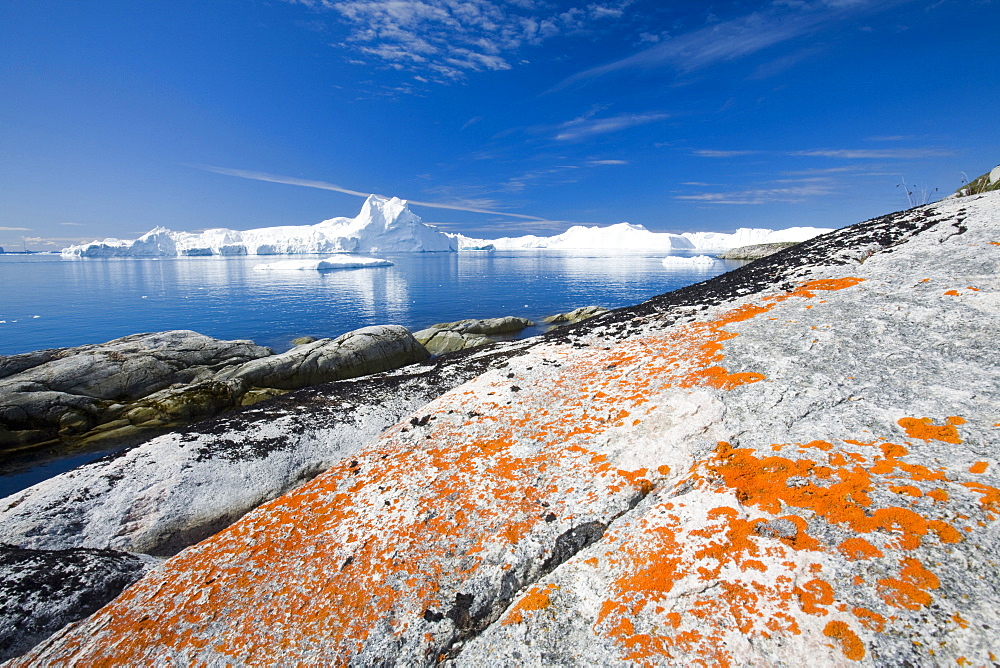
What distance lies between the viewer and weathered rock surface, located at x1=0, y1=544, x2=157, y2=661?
6.07 m

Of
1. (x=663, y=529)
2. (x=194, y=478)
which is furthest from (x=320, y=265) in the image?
Result: (x=663, y=529)

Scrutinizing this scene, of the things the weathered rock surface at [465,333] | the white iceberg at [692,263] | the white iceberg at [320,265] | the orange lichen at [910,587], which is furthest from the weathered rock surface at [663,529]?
the white iceberg at [692,263]

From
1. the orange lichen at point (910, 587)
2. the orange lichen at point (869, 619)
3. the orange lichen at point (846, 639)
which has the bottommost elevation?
the orange lichen at point (846, 639)

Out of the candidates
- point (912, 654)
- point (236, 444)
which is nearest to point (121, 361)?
point (236, 444)

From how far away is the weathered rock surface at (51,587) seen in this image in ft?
19.9

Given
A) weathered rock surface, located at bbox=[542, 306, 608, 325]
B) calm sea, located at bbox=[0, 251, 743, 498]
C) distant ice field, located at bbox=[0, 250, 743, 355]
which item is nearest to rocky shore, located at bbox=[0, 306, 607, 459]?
calm sea, located at bbox=[0, 251, 743, 498]

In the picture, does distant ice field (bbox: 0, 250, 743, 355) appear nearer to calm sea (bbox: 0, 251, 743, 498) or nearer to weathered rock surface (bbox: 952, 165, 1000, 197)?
calm sea (bbox: 0, 251, 743, 498)

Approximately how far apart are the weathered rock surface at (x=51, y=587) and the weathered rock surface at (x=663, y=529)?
1.91 m

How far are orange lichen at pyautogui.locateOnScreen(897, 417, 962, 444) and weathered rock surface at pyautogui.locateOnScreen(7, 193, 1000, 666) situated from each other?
0.04m

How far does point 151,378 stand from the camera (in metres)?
21.4

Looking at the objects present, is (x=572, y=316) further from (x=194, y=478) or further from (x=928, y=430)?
(x=928, y=430)

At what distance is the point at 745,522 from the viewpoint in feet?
14.6

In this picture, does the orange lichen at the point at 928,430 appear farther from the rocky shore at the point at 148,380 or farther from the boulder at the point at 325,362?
the rocky shore at the point at 148,380

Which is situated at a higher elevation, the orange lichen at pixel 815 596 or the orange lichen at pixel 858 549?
the orange lichen at pixel 858 549
